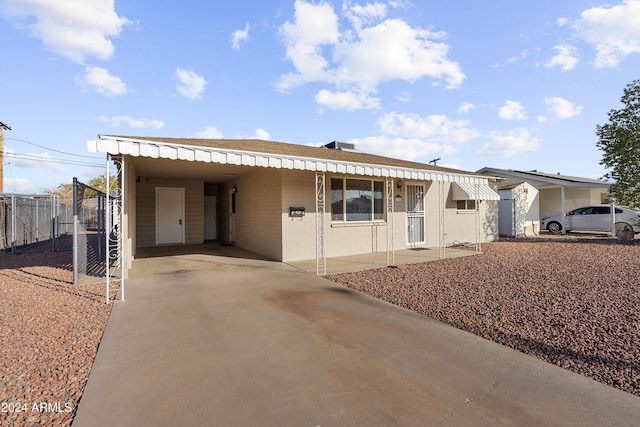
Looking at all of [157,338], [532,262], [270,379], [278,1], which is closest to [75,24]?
[278,1]

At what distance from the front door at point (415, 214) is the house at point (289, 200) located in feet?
0.13

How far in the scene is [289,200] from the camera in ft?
30.4

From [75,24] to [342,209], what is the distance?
35.6 ft

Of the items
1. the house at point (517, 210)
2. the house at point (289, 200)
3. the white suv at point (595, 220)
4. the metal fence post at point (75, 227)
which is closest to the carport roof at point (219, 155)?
the house at point (289, 200)

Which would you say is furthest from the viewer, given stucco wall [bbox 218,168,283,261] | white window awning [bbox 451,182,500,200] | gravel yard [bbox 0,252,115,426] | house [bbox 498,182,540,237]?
house [bbox 498,182,540,237]

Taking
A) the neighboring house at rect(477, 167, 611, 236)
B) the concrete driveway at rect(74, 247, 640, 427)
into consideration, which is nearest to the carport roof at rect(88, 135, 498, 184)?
the concrete driveway at rect(74, 247, 640, 427)

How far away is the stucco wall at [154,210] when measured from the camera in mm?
12688

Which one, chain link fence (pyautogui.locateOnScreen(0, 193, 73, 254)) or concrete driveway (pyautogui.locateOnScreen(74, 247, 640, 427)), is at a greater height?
chain link fence (pyautogui.locateOnScreen(0, 193, 73, 254))

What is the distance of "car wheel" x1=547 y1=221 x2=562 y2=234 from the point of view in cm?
1861

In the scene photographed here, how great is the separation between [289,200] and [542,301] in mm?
6571

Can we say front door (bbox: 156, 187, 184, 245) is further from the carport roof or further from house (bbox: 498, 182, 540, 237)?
house (bbox: 498, 182, 540, 237)

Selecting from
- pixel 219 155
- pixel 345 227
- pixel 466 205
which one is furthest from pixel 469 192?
pixel 219 155

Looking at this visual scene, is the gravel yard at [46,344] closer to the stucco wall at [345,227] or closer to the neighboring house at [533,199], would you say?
the stucco wall at [345,227]

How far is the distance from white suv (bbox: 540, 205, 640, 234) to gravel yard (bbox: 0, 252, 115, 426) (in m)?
21.9
